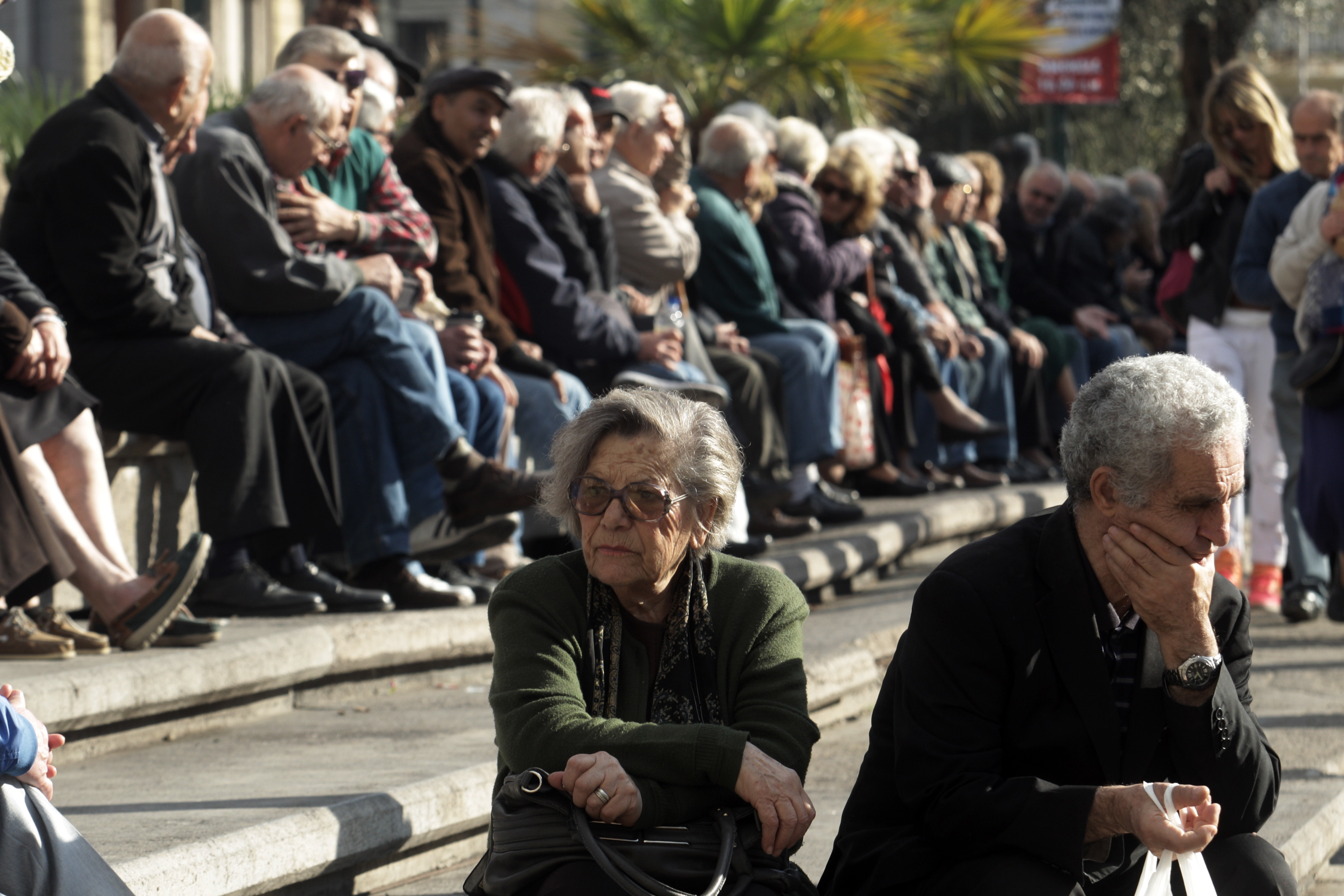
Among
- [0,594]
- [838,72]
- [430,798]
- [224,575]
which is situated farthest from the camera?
[838,72]

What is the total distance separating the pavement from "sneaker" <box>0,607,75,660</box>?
0.26ft

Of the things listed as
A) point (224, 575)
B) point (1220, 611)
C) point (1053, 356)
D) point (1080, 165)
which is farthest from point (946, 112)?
point (1220, 611)

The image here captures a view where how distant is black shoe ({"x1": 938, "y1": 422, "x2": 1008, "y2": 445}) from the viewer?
33.0ft

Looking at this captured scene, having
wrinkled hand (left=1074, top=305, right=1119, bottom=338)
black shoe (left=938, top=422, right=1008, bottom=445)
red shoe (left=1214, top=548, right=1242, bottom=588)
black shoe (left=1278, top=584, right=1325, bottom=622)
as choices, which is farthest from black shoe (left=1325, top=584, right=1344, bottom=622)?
wrinkled hand (left=1074, top=305, right=1119, bottom=338)

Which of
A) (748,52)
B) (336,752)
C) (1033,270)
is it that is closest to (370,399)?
(336,752)

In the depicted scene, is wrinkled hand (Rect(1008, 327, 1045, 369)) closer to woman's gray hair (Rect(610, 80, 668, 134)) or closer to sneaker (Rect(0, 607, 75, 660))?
woman's gray hair (Rect(610, 80, 668, 134))

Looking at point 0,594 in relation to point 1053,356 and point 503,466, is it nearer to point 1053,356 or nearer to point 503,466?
point 503,466

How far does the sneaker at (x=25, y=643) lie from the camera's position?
438 cm

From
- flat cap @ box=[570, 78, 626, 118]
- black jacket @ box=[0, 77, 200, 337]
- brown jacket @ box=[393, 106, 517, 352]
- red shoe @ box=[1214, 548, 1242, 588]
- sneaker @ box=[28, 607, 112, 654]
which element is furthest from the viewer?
flat cap @ box=[570, 78, 626, 118]

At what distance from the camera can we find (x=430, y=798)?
12.4 ft

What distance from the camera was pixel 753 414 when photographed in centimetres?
804

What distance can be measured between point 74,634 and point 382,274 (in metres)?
1.84

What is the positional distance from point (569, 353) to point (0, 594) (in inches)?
121

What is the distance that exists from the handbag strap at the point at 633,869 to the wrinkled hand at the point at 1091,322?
9.52 meters
